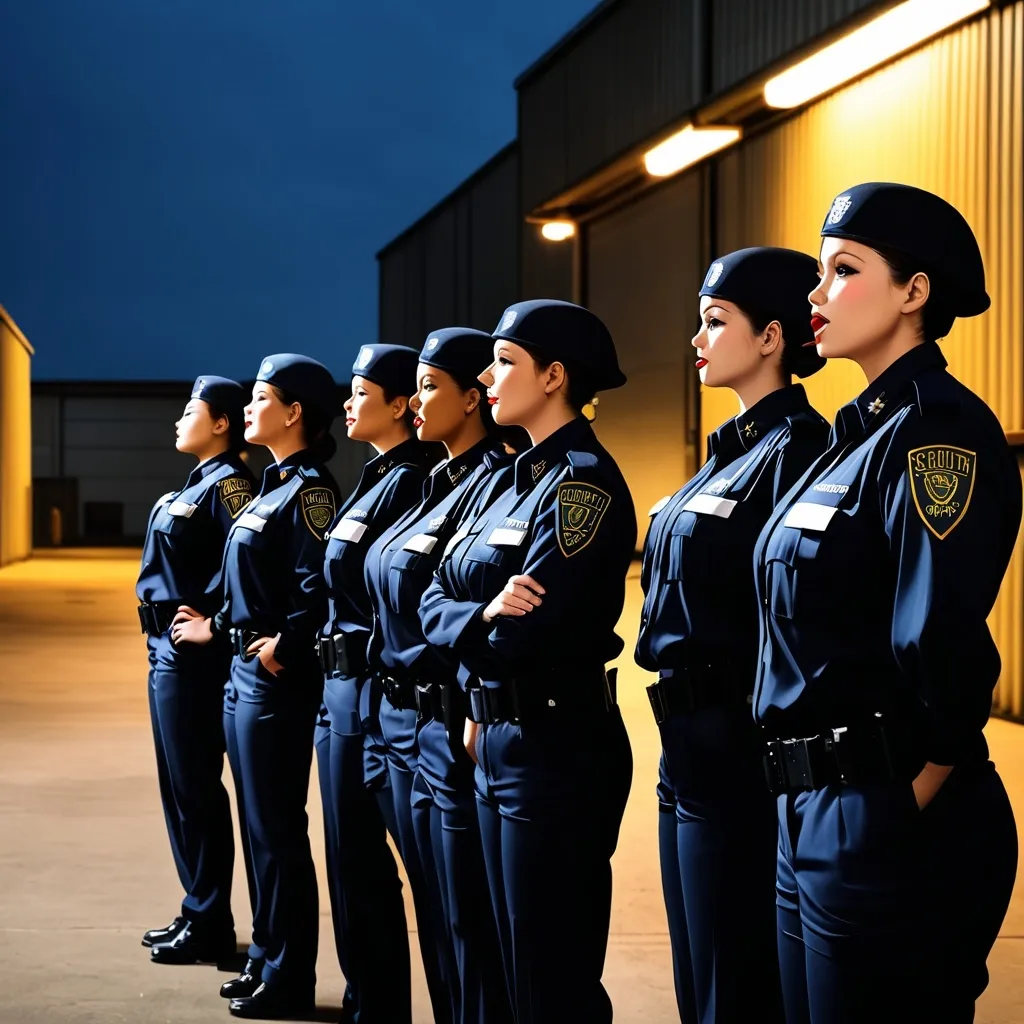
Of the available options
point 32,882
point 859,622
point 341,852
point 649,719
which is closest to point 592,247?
point 649,719

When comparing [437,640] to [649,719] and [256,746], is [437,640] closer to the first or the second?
[256,746]

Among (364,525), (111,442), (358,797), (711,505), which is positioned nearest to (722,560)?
(711,505)

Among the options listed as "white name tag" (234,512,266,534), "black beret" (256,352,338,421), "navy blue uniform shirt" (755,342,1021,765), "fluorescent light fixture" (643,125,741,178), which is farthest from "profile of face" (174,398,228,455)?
"fluorescent light fixture" (643,125,741,178)

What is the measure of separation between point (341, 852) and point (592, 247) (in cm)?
1451

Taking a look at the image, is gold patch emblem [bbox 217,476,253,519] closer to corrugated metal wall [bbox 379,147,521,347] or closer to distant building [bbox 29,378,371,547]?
corrugated metal wall [bbox 379,147,521,347]

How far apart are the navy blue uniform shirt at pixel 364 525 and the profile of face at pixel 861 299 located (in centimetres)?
161

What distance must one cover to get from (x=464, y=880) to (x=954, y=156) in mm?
7686

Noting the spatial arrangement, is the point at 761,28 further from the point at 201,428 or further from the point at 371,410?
the point at 371,410

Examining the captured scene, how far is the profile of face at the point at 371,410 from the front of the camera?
372 cm

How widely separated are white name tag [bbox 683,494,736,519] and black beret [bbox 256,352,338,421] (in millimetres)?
1606

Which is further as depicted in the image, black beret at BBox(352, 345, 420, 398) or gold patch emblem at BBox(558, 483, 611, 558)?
black beret at BBox(352, 345, 420, 398)

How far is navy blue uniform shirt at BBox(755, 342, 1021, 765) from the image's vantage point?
1.87m

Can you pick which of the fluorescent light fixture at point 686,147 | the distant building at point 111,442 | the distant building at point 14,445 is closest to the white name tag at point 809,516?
the fluorescent light fixture at point 686,147

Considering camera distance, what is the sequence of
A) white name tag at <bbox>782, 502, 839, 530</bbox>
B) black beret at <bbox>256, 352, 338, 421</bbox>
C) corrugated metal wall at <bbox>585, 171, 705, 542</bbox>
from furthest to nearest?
corrugated metal wall at <bbox>585, 171, 705, 542</bbox> → black beret at <bbox>256, 352, 338, 421</bbox> → white name tag at <bbox>782, 502, 839, 530</bbox>
